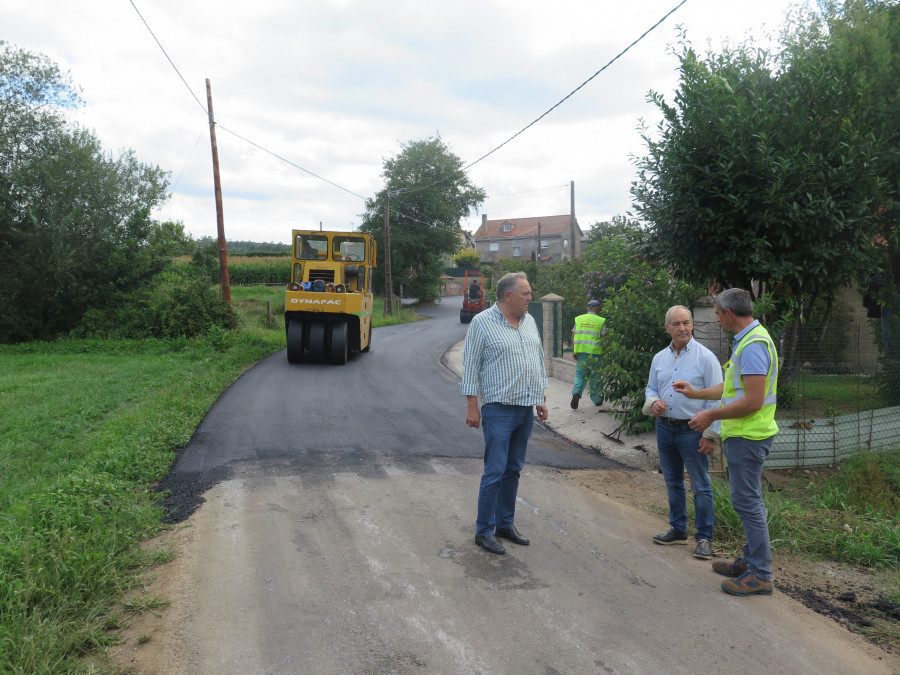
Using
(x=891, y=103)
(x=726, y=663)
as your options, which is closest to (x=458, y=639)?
(x=726, y=663)

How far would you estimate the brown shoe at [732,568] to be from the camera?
4.12 m

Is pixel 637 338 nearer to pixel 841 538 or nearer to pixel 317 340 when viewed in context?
pixel 841 538

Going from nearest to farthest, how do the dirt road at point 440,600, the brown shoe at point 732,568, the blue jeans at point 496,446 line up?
the dirt road at point 440,600
the brown shoe at point 732,568
the blue jeans at point 496,446

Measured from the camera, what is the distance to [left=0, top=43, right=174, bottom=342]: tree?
2061 centimetres

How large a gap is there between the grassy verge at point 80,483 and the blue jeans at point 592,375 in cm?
503

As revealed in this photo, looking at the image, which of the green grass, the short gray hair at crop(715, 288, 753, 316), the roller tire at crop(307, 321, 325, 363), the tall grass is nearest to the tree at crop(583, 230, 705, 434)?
the green grass

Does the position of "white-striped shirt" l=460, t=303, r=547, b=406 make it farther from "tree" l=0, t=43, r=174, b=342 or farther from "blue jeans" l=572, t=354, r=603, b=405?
"tree" l=0, t=43, r=174, b=342

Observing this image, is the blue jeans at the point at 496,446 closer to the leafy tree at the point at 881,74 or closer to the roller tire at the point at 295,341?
the leafy tree at the point at 881,74

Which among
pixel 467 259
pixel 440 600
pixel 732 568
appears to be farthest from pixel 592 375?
pixel 467 259

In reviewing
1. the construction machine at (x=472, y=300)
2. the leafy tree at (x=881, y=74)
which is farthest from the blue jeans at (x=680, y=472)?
the construction machine at (x=472, y=300)

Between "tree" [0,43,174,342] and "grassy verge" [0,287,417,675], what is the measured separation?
19.7 ft

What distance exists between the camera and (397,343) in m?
20.8

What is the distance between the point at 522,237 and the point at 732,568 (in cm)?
6913

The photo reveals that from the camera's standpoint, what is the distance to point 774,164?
7121mm
